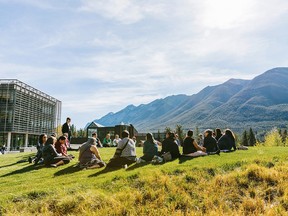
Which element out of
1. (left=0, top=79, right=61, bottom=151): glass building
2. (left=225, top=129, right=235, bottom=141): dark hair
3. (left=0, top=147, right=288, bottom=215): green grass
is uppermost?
(left=0, top=79, right=61, bottom=151): glass building

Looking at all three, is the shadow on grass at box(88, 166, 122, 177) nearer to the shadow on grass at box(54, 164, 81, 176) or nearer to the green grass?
the green grass

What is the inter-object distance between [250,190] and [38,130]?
65745 mm

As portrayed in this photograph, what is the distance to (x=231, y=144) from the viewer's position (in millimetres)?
15859

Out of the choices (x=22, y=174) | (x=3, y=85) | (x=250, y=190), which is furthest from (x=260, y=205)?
(x=3, y=85)

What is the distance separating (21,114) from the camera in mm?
59250

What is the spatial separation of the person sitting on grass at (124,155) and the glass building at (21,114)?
50671 millimetres

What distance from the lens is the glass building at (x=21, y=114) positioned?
56.3m

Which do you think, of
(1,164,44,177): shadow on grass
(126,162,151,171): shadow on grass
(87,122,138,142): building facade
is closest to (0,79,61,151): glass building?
(87,122,138,142): building facade

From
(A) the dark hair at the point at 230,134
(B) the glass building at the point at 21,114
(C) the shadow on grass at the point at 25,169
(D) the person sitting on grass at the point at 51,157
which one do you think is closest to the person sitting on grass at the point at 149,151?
(D) the person sitting on grass at the point at 51,157

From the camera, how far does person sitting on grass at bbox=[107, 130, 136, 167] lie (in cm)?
1190

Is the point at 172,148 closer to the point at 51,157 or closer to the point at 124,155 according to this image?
the point at 124,155

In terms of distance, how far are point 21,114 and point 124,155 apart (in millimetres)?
53475

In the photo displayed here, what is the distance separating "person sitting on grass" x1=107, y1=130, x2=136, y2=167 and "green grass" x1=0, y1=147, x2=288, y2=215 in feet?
2.66

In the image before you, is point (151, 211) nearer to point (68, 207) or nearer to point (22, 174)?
point (68, 207)
